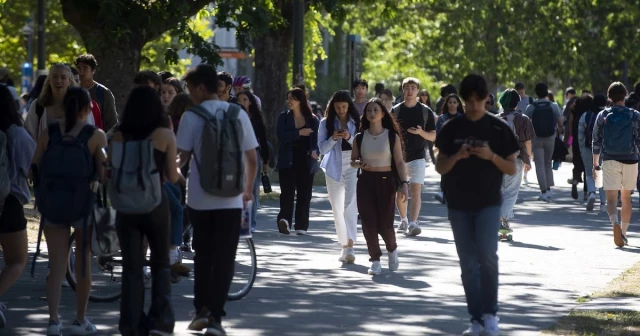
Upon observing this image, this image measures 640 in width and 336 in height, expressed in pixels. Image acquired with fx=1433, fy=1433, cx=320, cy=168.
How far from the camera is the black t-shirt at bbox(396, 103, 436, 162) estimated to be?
1686cm

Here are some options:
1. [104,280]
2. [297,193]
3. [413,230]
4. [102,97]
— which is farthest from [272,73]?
[104,280]

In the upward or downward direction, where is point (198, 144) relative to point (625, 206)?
upward

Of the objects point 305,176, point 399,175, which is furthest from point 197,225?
point 305,176

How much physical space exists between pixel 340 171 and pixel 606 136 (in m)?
3.00

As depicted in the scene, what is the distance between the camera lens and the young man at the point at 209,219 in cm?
895

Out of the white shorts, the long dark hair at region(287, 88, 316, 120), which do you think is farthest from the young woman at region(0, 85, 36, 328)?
the white shorts

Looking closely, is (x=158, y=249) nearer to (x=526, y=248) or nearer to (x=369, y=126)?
(x=369, y=126)

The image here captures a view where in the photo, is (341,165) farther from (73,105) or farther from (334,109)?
(73,105)

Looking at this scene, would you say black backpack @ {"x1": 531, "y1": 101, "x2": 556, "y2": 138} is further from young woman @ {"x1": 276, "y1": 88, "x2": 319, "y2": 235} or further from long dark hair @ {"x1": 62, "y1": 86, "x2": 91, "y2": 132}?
long dark hair @ {"x1": 62, "y1": 86, "x2": 91, "y2": 132}

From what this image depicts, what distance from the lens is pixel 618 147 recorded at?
15.2 m

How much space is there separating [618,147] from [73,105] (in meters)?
7.69

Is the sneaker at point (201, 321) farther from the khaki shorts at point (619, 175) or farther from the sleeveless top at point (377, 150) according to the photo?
the khaki shorts at point (619, 175)

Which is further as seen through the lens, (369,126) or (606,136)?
(606,136)

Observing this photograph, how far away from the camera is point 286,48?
28578mm
